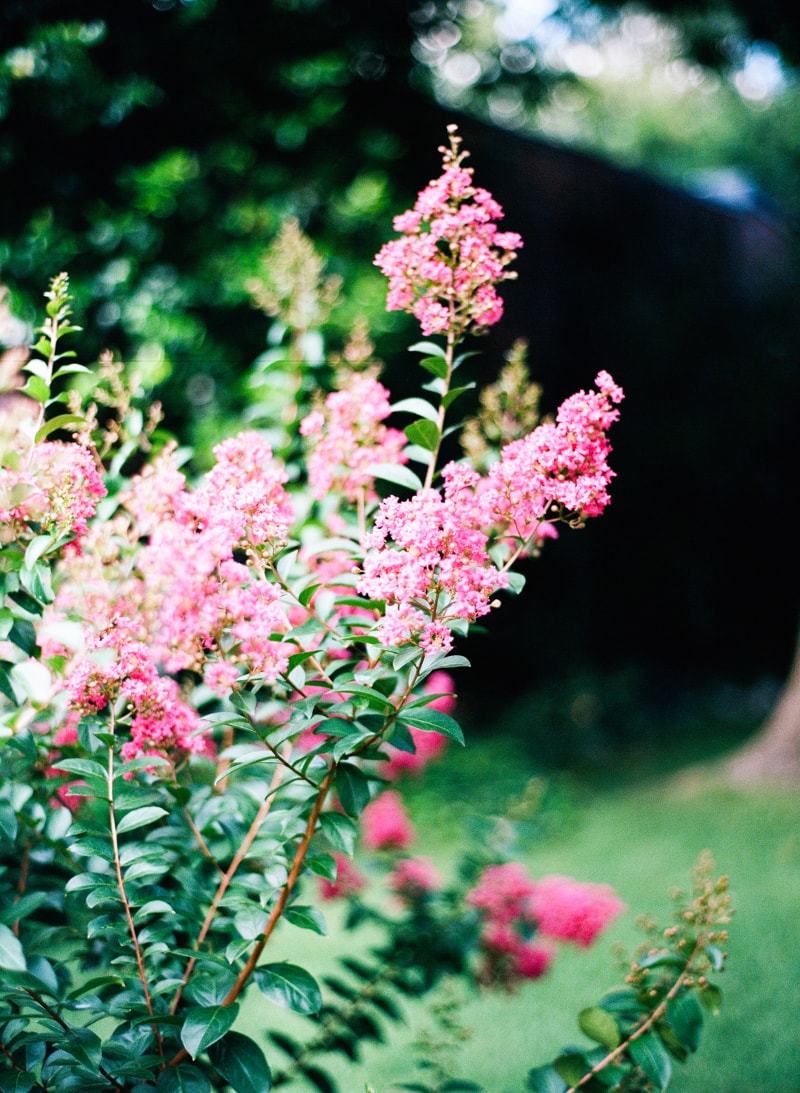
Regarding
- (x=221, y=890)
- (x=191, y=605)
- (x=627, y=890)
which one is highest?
(x=627, y=890)

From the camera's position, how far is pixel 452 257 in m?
1.40

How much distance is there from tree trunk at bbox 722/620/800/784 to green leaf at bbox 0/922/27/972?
229 inches

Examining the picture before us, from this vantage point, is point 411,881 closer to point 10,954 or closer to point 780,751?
point 10,954

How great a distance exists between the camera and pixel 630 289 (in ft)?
30.7

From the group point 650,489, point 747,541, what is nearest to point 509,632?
point 650,489

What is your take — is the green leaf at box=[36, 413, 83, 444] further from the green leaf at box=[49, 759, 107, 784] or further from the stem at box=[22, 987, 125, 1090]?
the stem at box=[22, 987, 125, 1090]

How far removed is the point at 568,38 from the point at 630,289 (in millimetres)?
3320

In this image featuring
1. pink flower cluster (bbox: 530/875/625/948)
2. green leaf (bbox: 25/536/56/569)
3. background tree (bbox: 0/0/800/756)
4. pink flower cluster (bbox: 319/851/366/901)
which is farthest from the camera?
background tree (bbox: 0/0/800/756)

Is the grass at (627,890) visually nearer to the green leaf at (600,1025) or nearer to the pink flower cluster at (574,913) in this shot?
the pink flower cluster at (574,913)

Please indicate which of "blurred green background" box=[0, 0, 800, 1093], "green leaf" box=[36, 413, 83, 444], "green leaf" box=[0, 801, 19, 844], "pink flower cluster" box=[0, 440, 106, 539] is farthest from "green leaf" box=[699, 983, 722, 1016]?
"blurred green background" box=[0, 0, 800, 1093]

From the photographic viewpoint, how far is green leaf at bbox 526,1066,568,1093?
1.46 meters

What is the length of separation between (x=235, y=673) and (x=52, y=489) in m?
0.35

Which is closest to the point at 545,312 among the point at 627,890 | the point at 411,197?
the point at 411,197

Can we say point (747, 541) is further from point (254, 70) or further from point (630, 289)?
point (254, 70)
